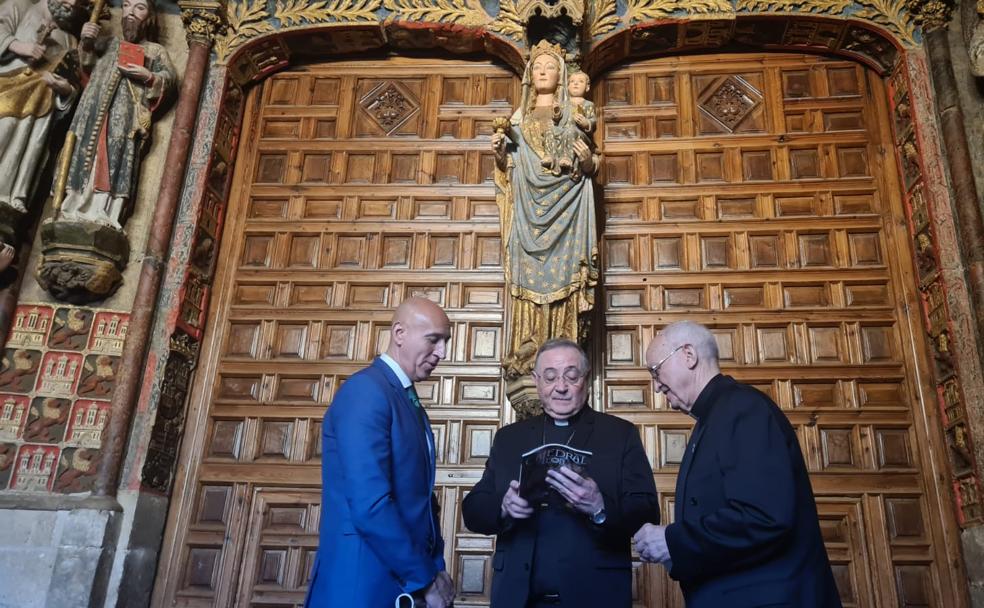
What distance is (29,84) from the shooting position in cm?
575

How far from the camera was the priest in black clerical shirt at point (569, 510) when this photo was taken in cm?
285

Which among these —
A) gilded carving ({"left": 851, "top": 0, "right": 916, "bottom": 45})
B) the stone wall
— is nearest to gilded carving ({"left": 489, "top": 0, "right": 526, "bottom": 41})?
gilded carving ({"left": 851, "top": 0, "right": 916, "bottom": 45})

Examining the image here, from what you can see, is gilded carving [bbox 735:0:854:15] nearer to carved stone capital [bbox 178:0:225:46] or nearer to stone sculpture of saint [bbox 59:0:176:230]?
carved stone capital [bbox 178:0:225:46]

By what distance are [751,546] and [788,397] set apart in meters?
3.46

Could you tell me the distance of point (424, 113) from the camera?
21.8 ft

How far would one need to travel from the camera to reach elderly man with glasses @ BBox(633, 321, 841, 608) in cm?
229

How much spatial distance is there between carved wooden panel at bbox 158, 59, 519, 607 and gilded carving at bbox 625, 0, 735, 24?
116 centimetres

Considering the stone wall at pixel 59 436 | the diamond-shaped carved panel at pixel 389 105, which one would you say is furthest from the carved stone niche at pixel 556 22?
the stone wall at pixel 59 436

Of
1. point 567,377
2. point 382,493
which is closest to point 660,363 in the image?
point 567,377

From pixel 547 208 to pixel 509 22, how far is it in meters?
1.93

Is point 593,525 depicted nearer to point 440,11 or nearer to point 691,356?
point 691,356

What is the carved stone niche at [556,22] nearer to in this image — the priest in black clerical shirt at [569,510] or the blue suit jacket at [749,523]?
the priest in black clerical shirt at [569,510]

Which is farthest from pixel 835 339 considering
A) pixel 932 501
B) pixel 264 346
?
pixel 264 346

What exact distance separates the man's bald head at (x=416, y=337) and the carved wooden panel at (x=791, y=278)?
289 centimetres
